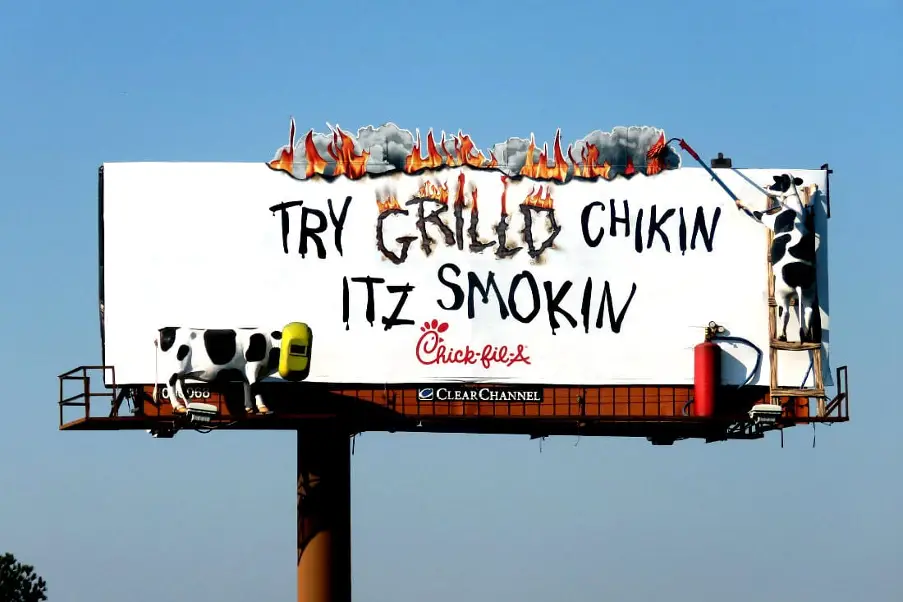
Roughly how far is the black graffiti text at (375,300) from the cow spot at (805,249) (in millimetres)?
11773

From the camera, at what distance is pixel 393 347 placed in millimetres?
64250

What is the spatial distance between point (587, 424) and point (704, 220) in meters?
7.25

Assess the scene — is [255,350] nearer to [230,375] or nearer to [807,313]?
[230,375]

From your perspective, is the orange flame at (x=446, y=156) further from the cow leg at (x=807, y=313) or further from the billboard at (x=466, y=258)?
the cow leg at (x=807, y=313)

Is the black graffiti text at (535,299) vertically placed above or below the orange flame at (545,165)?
below

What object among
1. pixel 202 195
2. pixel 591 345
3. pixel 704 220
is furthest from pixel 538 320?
pixel 202 195

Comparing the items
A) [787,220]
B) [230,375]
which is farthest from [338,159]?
[787,220]

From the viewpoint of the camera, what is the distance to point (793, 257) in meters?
65.0

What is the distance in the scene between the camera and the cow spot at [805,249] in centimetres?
6500

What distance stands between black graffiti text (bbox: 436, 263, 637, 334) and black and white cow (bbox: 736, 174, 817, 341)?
4507 mm

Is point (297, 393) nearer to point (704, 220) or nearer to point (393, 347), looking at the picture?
point (393, 347)

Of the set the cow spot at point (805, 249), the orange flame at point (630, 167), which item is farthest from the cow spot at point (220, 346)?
the cow spot at point (805, 249)

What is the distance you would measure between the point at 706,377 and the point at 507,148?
9217 millimetres

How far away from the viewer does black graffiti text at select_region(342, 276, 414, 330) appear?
64.3 metres
